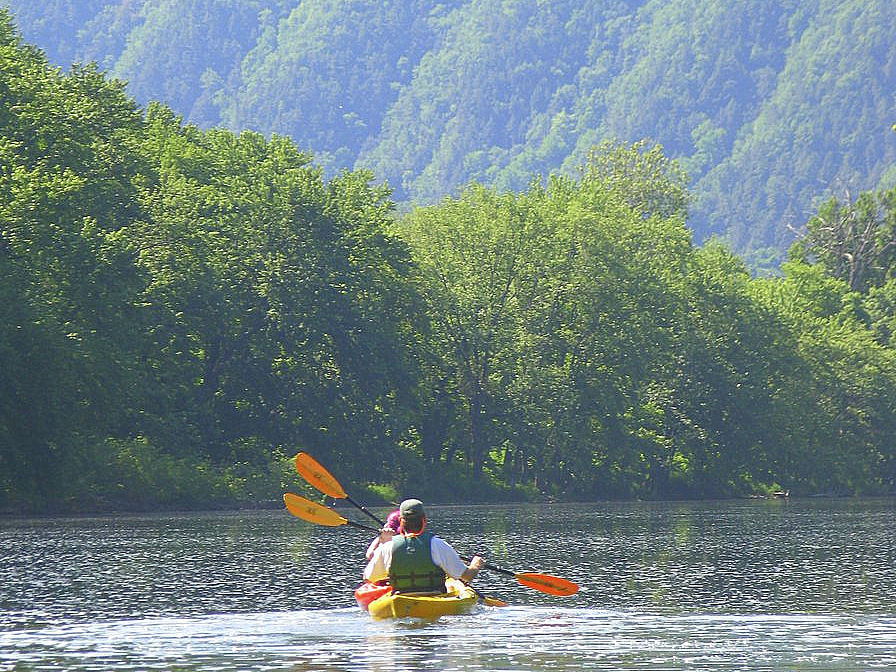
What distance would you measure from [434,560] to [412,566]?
314mm

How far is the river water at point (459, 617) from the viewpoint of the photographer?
19.5 metres

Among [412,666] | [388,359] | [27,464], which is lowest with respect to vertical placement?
[412,666]

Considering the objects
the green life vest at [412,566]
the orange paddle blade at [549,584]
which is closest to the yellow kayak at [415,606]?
the green life vest at [412,566]

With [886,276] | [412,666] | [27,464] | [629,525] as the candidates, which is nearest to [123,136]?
[27,464]

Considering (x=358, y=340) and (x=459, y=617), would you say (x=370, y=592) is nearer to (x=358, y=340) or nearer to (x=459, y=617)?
(x=459, y=617)

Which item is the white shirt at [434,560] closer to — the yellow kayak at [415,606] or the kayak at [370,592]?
the kayak at [370,592]

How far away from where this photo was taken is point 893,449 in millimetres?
95375

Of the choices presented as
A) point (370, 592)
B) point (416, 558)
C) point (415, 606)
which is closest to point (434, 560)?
point (416, 558)

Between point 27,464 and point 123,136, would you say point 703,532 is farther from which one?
point 123,136

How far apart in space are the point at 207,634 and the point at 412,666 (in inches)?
163

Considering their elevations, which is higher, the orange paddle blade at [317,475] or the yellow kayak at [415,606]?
the orange paddle blade at [317,475]

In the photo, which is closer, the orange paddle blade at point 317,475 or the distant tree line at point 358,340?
the orange paddle blade at point 317,475

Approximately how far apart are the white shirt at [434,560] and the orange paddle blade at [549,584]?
6.84 feet

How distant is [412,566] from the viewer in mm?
23312
